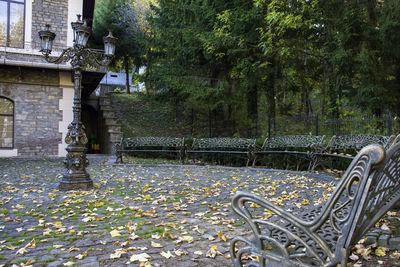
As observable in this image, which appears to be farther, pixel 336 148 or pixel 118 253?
pixel 336 148

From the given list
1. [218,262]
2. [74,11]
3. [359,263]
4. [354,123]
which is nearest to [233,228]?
[218,262]

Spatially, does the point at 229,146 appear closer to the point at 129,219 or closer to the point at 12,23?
the point at 129,219

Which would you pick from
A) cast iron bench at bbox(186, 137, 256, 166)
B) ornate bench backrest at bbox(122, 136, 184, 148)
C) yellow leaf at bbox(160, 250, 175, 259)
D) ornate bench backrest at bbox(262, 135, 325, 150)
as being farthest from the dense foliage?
yellow leaf at bbox(160, 250, 175, 259)

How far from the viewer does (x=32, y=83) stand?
1403 centimetres

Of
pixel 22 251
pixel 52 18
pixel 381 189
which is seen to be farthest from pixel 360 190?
pixel 52 18

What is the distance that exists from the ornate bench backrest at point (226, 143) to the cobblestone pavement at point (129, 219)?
107 inches

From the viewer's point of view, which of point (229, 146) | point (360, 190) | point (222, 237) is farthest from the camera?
point (229, 146)

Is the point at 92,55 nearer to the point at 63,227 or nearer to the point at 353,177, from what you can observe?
the point at 63,227

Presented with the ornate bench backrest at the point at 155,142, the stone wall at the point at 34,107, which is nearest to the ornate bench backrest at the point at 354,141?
the ornate bench backrest at the point at 155,142

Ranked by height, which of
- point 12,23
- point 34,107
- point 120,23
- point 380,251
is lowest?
point 380,251

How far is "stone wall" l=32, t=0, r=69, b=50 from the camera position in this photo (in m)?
14.0

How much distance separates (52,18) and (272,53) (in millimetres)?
9895

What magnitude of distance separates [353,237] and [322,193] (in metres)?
3.99

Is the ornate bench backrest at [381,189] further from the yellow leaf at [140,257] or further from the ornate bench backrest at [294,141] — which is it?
the ornate bench backrest at [294,141]
